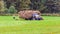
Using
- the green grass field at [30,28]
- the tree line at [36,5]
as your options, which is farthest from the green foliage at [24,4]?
the green grass field at [30,28]

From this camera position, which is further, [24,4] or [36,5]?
[36,5]

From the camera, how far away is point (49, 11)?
3647cm

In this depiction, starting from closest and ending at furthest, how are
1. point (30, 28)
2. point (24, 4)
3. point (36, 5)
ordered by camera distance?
point (30, 28) → point (24, 4) → point (36, 5)

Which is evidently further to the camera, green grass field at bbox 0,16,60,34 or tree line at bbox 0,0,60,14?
tree line at bbox 0,0,60,14

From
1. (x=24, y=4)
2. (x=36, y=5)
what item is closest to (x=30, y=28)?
(x=24, y=4)

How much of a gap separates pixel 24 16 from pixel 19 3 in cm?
1609

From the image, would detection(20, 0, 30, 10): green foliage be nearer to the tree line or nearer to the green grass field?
the tree line

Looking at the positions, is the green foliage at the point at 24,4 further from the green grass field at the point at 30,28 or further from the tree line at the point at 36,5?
the green grass field at the point at 30,28

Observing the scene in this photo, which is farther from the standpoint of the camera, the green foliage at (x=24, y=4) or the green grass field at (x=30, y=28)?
the green foliage at (x=24, y=4)

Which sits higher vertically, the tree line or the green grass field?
the green grass field

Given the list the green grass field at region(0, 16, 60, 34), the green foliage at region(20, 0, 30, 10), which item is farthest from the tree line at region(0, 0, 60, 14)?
the green grass field at region(0, 16, 60, 34)

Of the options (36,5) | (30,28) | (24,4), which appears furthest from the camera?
(36,5)

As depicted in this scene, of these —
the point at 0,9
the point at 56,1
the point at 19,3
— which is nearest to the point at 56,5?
the point at 56,1

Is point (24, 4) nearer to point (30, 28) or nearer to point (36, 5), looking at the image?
point (36, 5)
